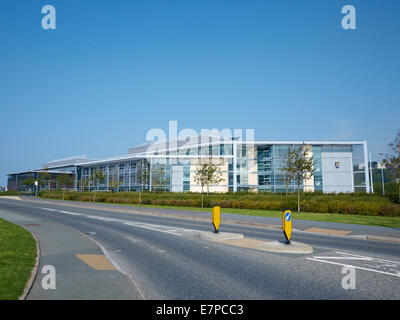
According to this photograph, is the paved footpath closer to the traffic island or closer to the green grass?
the green grass

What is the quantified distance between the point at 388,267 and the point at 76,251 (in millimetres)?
8371

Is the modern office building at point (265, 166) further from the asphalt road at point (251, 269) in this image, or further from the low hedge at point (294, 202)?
the asphalt road at point (251, 269)

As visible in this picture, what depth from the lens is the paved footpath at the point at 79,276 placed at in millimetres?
5133

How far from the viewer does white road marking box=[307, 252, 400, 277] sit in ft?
23.0

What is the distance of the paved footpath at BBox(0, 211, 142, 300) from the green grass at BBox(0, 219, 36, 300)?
24cm

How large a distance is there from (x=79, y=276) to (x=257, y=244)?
19.7ft

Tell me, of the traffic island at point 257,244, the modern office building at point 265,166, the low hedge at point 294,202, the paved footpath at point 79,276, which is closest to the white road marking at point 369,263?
the traffic island at point 257,244

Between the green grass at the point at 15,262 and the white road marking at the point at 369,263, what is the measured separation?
6.85m

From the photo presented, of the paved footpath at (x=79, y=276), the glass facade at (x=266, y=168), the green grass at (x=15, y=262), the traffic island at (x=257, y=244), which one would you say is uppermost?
the glass facade at (x=266, y=168)
